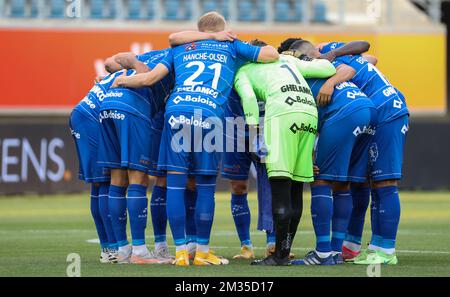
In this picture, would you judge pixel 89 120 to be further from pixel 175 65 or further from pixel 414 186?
pixel 414 186

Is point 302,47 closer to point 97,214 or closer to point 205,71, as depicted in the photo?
point 205,71

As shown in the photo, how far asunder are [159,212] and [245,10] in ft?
56.3

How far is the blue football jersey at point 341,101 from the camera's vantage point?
9.84 m

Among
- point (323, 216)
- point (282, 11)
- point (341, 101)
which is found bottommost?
point (282, 11)

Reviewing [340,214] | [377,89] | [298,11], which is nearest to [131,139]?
[340,214]

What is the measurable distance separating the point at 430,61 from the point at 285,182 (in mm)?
18686

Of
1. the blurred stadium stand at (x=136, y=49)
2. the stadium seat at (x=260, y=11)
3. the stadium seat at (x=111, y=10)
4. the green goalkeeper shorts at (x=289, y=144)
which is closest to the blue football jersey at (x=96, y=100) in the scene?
the green goalkeeper shorts at (x=289, y=144)

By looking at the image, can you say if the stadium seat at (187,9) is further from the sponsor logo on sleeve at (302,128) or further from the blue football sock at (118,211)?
the sponsor logo on sleeve at (302,128)

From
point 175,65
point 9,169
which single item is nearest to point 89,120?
point 175,65

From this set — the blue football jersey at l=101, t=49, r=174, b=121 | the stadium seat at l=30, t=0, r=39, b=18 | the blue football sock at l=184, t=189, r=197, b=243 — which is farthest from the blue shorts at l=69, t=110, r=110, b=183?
the stadium seat at l=30, t=0, r=39, b=18

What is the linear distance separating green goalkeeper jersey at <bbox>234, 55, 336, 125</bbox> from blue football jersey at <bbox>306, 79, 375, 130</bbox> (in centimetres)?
14

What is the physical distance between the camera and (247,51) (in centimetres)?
988

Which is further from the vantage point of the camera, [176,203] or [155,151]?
[155,151]

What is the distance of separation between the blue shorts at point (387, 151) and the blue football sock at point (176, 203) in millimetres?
1852
